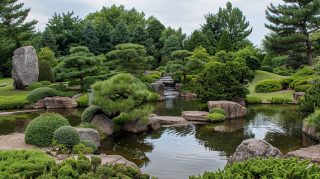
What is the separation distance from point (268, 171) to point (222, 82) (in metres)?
16.8

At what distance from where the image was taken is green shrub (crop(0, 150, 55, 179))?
24.7 ft

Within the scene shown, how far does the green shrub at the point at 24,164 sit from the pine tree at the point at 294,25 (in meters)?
31.7

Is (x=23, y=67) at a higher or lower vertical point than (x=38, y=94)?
higher

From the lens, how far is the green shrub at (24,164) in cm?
752

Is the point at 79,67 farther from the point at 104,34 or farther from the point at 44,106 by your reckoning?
the point at 104,34

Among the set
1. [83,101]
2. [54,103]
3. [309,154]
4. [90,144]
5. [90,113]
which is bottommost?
[309,154]

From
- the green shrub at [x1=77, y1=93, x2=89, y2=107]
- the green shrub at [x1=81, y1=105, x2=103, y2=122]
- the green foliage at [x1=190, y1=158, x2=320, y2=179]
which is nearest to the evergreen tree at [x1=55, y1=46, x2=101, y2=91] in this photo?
the green shrub at [x1=77, y1=93, x2=89, y2=107]

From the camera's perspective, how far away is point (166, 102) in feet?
86.4

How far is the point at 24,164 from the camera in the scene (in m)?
7.88

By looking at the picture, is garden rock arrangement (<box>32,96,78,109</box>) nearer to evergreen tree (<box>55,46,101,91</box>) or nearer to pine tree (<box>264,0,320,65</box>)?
evergreen tree (<box>55,46,101,91</box>)

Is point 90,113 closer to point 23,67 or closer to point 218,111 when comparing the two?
point 218,111

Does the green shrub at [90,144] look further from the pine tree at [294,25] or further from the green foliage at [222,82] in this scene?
the pine tree at [294,25]

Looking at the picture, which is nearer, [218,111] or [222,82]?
[218,111]

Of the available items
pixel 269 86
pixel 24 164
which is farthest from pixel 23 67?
pixel 24 164
